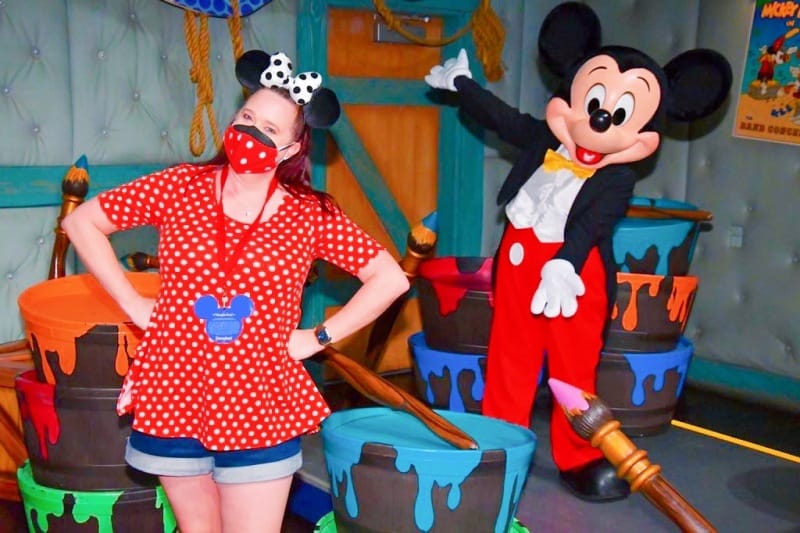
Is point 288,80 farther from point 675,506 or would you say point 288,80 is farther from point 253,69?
point 675,506

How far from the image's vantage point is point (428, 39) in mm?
3750

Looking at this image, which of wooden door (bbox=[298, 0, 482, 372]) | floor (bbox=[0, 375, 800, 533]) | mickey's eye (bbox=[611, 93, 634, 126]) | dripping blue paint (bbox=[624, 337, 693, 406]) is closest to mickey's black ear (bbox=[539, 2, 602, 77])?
mickey's eye (bbox=[611, 93, 634, 126])

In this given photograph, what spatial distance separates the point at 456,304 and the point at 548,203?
0.53 m

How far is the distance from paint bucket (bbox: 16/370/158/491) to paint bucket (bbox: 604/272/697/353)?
1389 millimetres

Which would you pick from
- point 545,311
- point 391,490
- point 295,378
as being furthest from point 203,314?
point 545,311

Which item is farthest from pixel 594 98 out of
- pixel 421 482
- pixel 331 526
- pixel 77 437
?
pixel 77 437

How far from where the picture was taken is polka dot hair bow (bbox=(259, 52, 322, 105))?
1.76 m

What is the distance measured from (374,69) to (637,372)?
1.51m

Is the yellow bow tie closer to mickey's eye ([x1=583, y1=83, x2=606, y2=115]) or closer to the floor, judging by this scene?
mickey's eye ([x1=583, y1=83, x2=606, y2=115])

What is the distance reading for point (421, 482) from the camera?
191 cm

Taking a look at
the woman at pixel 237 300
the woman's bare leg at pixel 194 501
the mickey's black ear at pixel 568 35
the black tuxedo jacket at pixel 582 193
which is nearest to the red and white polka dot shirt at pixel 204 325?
the woman at pixel 237 300

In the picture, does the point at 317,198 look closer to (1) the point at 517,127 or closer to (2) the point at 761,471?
(1) the point at 517,127

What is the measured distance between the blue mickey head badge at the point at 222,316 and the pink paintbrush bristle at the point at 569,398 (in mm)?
557

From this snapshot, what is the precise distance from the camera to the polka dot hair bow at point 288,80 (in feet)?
5.78
